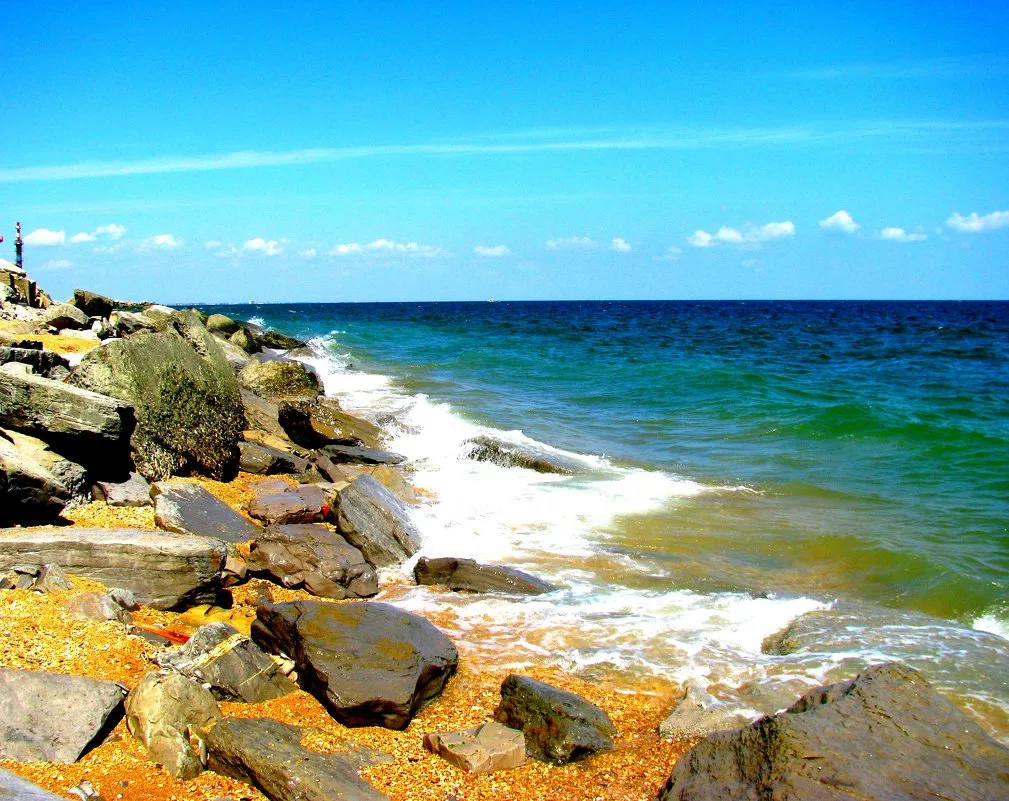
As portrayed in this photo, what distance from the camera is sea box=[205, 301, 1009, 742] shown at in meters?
6.96

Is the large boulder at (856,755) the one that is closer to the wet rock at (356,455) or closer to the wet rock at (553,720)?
the wet rock at (553,720)

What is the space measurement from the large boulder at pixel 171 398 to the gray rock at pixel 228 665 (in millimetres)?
3763

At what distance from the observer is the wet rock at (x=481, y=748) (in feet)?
16.2

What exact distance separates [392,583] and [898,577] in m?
5.90

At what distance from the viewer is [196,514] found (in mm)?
8102

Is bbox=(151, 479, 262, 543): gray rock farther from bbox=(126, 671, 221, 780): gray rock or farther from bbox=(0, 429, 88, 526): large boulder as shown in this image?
bbox=(126, 671, 221, 780): gray rock

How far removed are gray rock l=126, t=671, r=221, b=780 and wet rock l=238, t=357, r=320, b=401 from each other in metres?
12.0

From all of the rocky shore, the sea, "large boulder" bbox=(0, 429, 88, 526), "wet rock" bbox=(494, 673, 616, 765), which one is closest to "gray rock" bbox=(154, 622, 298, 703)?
the rocky shore

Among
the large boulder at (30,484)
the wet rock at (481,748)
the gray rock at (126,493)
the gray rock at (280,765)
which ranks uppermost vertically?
the large boulder at (30,484)

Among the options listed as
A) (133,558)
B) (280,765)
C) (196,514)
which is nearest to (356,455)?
(196,514)

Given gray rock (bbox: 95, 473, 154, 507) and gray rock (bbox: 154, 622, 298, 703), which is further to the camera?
gray rock (bbox: 95, 473, 154, 507)

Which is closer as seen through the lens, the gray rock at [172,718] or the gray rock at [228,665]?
the gray rock at [172,718]

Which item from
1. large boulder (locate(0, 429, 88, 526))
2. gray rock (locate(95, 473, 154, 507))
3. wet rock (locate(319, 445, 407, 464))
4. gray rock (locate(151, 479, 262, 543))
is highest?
large boulder (locate(0, 429, 88, 526))

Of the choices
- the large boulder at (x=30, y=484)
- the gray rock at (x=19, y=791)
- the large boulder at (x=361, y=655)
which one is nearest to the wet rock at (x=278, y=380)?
the large boulder at (x=30, y=484)
